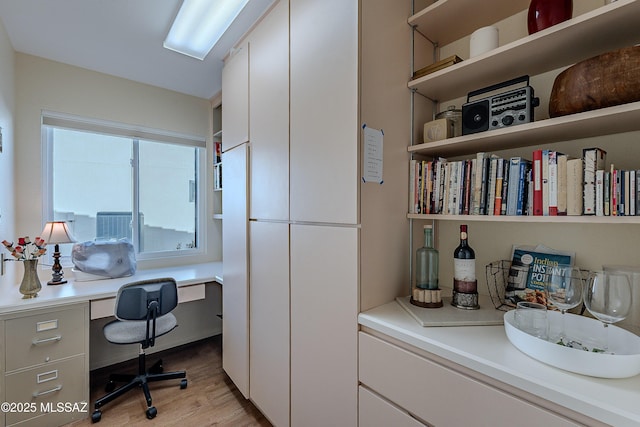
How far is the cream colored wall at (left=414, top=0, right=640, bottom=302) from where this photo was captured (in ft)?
3.45

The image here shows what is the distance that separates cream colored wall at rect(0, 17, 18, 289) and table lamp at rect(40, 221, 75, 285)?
0.22 m

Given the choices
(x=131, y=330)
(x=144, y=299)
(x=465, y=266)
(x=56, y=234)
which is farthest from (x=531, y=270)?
(x=56, y=234)

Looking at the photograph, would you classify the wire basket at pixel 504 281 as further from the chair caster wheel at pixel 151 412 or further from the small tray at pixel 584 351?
the chair caster wheel at pixel 151 412

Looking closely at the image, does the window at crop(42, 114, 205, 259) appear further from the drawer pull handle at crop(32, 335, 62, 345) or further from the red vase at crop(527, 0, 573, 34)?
the red vase at crop(527, 0, 573, 34)

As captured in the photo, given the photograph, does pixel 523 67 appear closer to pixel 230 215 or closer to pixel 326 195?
pixel 326 195

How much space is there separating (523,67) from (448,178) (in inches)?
20.9

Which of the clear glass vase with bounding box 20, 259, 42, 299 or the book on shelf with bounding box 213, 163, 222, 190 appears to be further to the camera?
Result: the book on shelf with bounding box 213, 163, 222, 190

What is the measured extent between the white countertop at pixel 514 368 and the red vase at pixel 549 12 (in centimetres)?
112

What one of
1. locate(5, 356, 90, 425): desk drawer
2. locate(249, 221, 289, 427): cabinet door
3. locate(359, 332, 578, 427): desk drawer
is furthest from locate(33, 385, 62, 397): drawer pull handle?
locate(359, 332, 578, 427): desk drawer

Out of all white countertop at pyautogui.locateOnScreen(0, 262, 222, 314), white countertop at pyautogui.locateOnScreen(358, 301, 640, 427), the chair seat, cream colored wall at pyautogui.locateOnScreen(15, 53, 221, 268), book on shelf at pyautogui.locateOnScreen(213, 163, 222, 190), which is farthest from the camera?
book on shelf at pyautogui.locateOnScreen(213, 163, 222, 190)

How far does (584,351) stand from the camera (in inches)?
30.3

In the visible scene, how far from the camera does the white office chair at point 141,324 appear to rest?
1969mm

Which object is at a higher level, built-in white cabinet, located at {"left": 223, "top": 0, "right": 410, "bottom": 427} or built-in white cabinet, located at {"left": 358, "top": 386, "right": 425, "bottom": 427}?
built-in white cabinet, located at {"left": 223, "top": 0, "right": 410, "bottom": 427}

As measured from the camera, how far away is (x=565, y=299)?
0.94 metres
